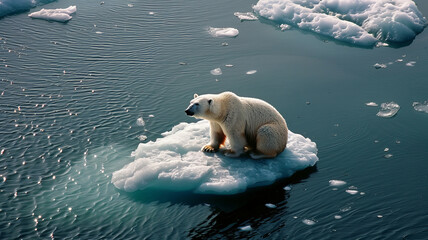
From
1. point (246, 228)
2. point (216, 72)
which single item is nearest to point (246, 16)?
point (216, 72)

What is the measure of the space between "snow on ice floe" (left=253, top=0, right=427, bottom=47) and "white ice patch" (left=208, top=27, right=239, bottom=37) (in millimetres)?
1264

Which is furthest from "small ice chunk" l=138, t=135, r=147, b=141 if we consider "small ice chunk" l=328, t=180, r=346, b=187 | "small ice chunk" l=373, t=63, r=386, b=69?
"small ice chunk" l=373, t=63, r=386, b=69

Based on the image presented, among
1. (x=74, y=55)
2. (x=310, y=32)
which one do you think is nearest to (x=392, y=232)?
(x=310, y=32)

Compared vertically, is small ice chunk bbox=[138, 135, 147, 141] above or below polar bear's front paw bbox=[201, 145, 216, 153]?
below

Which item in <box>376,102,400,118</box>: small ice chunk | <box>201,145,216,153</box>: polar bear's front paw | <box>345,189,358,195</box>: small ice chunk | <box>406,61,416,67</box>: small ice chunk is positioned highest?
<box>406,61,416,67</box>: small ice chunk

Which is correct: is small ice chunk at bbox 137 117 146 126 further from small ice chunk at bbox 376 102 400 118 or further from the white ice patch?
small ice chunk at bbox 376 102 400 118

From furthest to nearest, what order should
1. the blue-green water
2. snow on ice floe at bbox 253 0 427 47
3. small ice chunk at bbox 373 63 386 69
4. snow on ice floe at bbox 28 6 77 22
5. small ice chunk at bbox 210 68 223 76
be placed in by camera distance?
1. snow on ice floe at bbox 28 6 77 22
2. snow on ice floe at bbox 253 0 427 47
3. small ice chunk at bbox 373 63 386 69
4. small ice chunk at bbox 210 68 223 76
5. the blue-green water

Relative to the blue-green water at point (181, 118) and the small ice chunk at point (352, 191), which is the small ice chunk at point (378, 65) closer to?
the blue-green water at point (181, 118)

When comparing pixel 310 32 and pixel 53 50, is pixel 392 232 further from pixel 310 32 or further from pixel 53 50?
pixel 53 50

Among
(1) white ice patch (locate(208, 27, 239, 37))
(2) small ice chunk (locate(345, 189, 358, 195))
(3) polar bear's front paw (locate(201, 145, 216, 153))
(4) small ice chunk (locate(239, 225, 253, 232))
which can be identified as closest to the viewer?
(4) small ice chunk (locate(239, 225, 253, 232))

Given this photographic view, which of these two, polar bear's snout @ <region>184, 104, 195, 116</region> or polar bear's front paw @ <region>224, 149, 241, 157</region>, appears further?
polar bear's front paw @ <region>224, 149, 241, 157</region>

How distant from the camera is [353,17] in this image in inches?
505

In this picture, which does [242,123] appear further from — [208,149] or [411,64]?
[411,64]

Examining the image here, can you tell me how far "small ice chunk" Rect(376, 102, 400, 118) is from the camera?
9508 mm
